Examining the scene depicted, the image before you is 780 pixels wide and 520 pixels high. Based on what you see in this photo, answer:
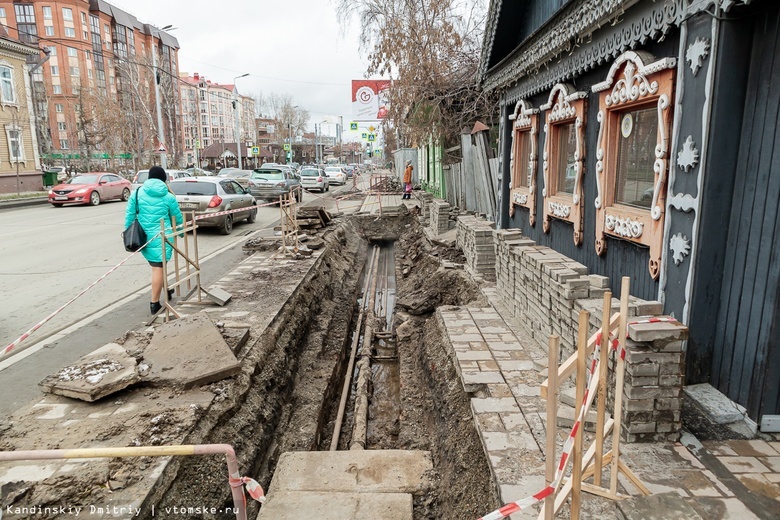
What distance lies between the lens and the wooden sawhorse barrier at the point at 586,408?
7.30ft

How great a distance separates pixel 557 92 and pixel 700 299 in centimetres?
377

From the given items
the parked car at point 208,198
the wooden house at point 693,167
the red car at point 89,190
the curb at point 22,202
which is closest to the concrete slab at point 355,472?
the wooden house at point 693,167

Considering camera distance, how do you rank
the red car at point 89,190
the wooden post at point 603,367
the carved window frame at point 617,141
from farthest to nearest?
the red car at point 89,190 → the carved window frame at point 617,141 → the wooden post at point 603,367

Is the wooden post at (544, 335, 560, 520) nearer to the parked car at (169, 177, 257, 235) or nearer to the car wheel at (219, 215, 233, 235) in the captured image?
the parked car at (169, 177, 257, 235)

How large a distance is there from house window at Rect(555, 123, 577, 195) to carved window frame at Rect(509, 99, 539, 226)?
2.29 ft

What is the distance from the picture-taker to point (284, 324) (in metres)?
7.25

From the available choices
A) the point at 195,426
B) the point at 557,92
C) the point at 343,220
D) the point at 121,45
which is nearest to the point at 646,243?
the point at 557,92

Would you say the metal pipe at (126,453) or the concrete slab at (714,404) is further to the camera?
the concrete slab at (714,404)

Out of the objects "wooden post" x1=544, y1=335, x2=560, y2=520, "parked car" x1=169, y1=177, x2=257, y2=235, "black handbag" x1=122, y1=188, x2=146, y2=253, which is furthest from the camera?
"parked car" x1=169, y1=177, x2=257, y2=235

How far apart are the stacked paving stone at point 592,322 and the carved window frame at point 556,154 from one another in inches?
20.1

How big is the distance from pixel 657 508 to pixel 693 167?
2321mm

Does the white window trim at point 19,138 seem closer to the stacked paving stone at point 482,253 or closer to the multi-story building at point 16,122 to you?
the multi-story building at point 16,122

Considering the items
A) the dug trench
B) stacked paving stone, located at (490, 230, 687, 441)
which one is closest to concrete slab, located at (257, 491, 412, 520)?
the dug trench

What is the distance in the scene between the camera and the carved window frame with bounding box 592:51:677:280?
3996 mm
